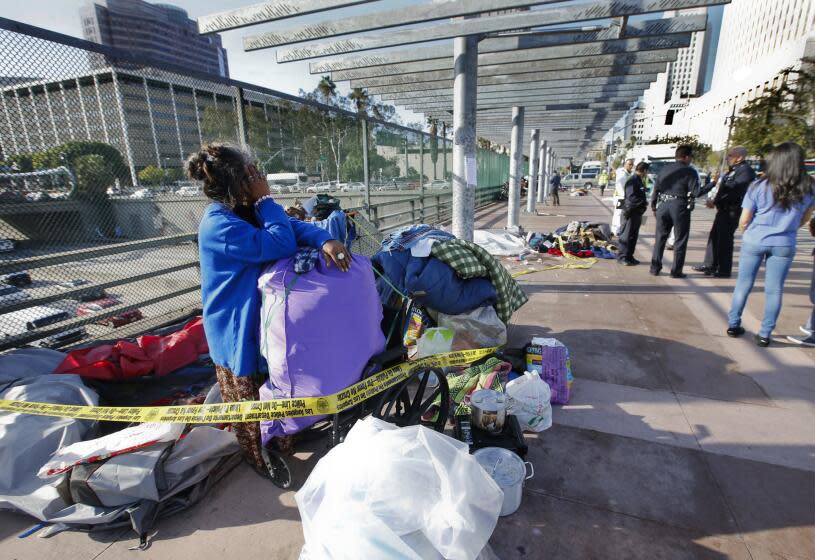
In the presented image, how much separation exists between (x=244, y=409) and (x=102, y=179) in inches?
107

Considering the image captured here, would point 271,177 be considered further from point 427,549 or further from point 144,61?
point 427,549

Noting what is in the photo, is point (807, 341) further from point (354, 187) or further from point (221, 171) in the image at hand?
point (354, 187)

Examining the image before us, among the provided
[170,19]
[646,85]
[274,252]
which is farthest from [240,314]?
[170,19]

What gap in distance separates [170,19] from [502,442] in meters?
182

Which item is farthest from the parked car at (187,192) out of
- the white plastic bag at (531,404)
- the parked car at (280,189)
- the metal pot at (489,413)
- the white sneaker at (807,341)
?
the white sneaker at (807,341)

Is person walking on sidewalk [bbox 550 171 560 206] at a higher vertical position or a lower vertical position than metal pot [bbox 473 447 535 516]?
higher

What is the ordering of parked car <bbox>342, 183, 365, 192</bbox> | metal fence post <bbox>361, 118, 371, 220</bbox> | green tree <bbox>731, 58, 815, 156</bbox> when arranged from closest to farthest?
1. metal fence post <bbox>361, 118, 371, 220</bbox>
2. parked car <bbox>342, 183, 365, 192</bbox>
3. green tree <bbox>731, 58, 815, 156</bbox>

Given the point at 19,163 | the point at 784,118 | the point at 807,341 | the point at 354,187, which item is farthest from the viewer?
the point at 784,118

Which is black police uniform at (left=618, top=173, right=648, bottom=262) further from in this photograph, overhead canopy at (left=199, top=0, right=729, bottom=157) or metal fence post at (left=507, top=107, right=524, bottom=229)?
metal fence post at (left=507, top=107, right=524, bottom=229)

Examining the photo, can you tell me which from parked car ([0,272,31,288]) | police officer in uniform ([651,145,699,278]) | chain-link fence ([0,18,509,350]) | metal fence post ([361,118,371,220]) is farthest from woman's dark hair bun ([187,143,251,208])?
police officer in uniform ([651,145,699,278])

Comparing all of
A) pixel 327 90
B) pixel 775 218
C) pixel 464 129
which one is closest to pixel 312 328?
pixel 775 218

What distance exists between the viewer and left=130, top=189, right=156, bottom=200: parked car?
3.71m

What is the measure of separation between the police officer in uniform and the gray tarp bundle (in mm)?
5940

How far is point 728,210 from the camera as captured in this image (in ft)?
18.4
